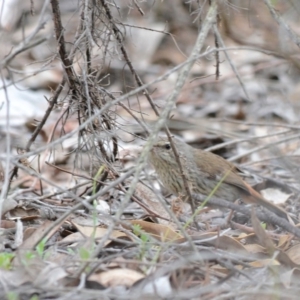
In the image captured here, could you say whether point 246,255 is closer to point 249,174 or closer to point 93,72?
point 93,72

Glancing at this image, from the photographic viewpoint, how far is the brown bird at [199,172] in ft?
20.2

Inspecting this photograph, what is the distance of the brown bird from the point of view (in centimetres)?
615

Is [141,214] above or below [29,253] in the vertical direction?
below

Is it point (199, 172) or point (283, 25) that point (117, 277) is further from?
point (199, 172)

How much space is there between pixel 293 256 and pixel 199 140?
417 cm

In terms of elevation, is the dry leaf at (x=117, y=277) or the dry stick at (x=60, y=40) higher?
the dry stick at (x=60, y=40)

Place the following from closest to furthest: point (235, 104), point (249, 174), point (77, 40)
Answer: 1. point (77, 40)
2. point (249, 174)
3. point (235, 104)

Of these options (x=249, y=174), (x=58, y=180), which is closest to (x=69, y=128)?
(x=58, y=180)

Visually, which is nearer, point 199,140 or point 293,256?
point 293,256

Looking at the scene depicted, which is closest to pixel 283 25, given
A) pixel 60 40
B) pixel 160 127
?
pixel 160 127

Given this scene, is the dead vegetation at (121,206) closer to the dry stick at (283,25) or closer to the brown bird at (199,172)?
the dry stick at (283,25)

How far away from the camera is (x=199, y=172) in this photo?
6539 mm

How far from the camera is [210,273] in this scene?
346 cm

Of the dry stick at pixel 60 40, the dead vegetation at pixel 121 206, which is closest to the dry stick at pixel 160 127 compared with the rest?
the dead vegetation at pixel 121 206
